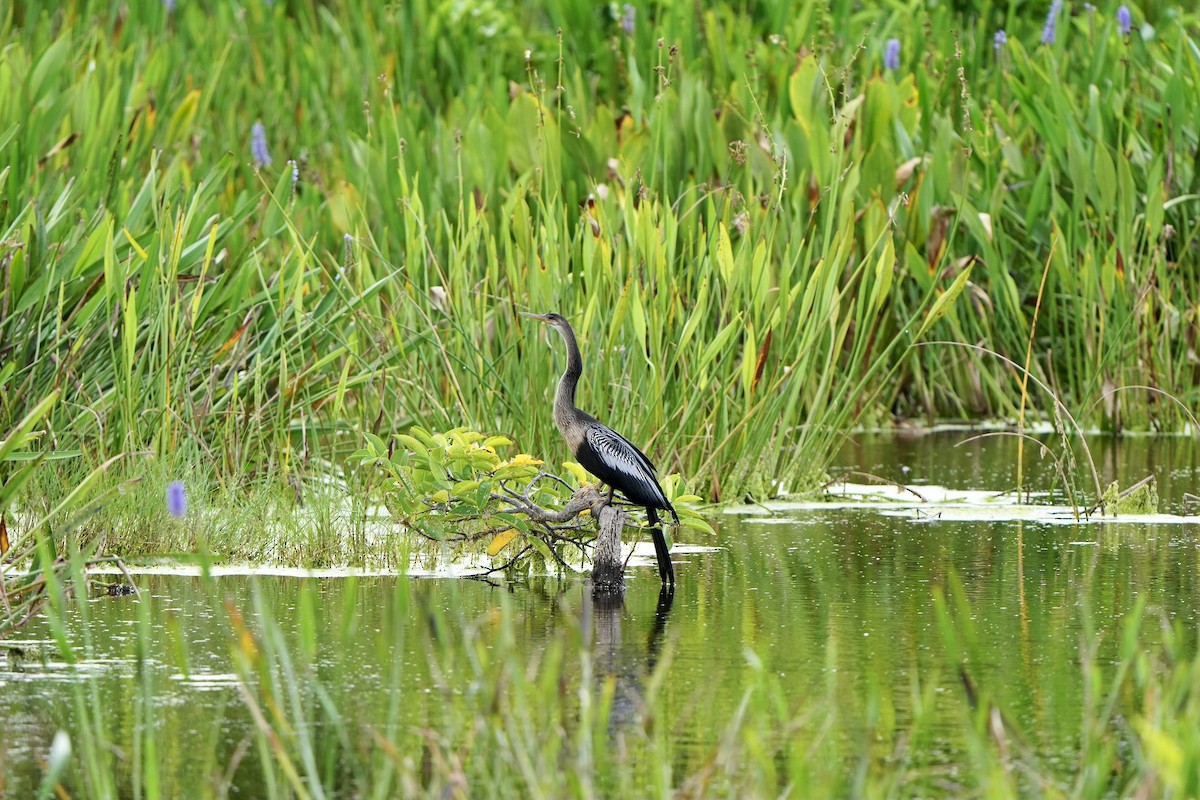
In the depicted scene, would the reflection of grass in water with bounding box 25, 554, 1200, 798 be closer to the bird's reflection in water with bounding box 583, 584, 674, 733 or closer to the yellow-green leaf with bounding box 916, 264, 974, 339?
the bird's reflection in water with bounding box 583, 584, 674, 733

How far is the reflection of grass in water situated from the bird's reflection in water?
14mm

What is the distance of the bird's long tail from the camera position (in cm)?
641

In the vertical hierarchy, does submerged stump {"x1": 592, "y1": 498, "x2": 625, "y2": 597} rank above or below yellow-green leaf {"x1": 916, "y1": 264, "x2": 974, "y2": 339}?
below

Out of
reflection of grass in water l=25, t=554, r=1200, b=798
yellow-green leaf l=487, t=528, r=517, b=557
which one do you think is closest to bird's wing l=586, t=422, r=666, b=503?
yellow-green leaf l=487, t=528, r=517, b=557

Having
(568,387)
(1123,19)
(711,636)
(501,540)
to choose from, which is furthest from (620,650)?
(1123,19)

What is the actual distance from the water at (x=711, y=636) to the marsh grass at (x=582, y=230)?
84cm

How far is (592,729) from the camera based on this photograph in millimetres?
4410

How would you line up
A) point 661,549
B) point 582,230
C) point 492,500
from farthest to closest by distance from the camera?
point 582,230
point 492,500
point 661,549

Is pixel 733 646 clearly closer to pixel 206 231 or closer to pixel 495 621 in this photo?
pixel 495 621

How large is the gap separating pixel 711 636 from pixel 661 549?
80cm

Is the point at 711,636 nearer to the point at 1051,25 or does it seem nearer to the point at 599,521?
the point at 599,521

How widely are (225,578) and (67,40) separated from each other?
199 inches

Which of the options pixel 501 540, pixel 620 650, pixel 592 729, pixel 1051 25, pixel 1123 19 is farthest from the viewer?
pixel 1051 25

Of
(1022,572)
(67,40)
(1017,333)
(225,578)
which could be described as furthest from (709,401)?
(67,40)
